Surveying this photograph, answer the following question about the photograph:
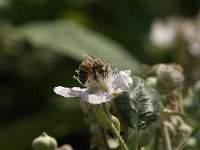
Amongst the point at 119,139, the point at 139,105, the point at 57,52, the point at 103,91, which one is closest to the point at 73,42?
the point at 57,52

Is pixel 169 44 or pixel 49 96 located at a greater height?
pixel 169 44

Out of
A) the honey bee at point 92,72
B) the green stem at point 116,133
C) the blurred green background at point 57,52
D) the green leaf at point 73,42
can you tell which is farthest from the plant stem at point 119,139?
the green leaf at point 73,42

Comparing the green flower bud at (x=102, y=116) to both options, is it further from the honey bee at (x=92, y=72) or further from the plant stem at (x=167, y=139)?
the plant stem at (x=167, y=139)

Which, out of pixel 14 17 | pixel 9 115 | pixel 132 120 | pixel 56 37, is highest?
pixel 14 17

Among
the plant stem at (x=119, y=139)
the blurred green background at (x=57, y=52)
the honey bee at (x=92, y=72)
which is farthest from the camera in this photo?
the blurred green background at (x=57, y=52)

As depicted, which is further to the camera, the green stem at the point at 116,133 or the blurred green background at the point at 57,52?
the blurred green background at the point at 57,52

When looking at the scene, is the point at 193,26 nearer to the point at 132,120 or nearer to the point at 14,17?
the point at 14,17

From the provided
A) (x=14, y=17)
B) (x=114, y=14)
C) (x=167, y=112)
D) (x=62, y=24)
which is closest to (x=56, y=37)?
(x=62, y=24)
